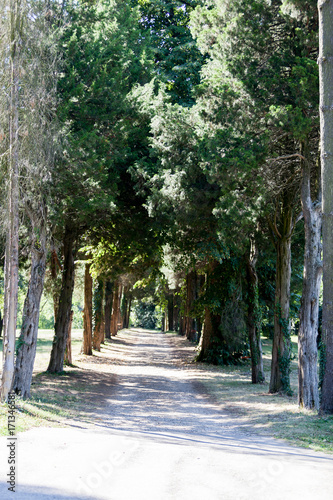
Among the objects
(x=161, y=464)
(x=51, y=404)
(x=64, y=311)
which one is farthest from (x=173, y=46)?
(x=161, y=464)

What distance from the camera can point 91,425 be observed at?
9.17 meters

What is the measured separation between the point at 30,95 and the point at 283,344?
923 centimetres

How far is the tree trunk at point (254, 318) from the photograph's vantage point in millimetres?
16312

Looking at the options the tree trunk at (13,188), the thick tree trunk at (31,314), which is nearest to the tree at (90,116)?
the thick tree trunk at (31,314)

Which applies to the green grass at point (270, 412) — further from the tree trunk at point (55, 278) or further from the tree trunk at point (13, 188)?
the tree trunk at point (55, 278)

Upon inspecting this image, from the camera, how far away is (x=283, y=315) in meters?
13.8

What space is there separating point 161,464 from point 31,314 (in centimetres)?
717

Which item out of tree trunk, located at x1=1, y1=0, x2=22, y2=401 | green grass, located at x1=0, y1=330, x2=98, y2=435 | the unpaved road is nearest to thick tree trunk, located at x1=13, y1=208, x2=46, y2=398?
green grass, located at x1=0, y1=330, x2=98, y2=435

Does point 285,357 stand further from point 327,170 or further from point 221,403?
point 327,170

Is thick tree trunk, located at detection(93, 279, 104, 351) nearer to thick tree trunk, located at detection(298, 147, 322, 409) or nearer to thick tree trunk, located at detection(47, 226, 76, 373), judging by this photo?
thick tree trunk, located at detection(47, 226, 76, 373)

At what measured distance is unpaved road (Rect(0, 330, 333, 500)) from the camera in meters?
4.78

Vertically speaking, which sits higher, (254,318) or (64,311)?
(64,311)

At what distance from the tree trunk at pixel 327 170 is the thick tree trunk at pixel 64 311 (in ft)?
32.9

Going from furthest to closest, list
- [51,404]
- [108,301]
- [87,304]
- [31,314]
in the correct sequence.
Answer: [108,301], [87,304], [31,314], [51,404]
